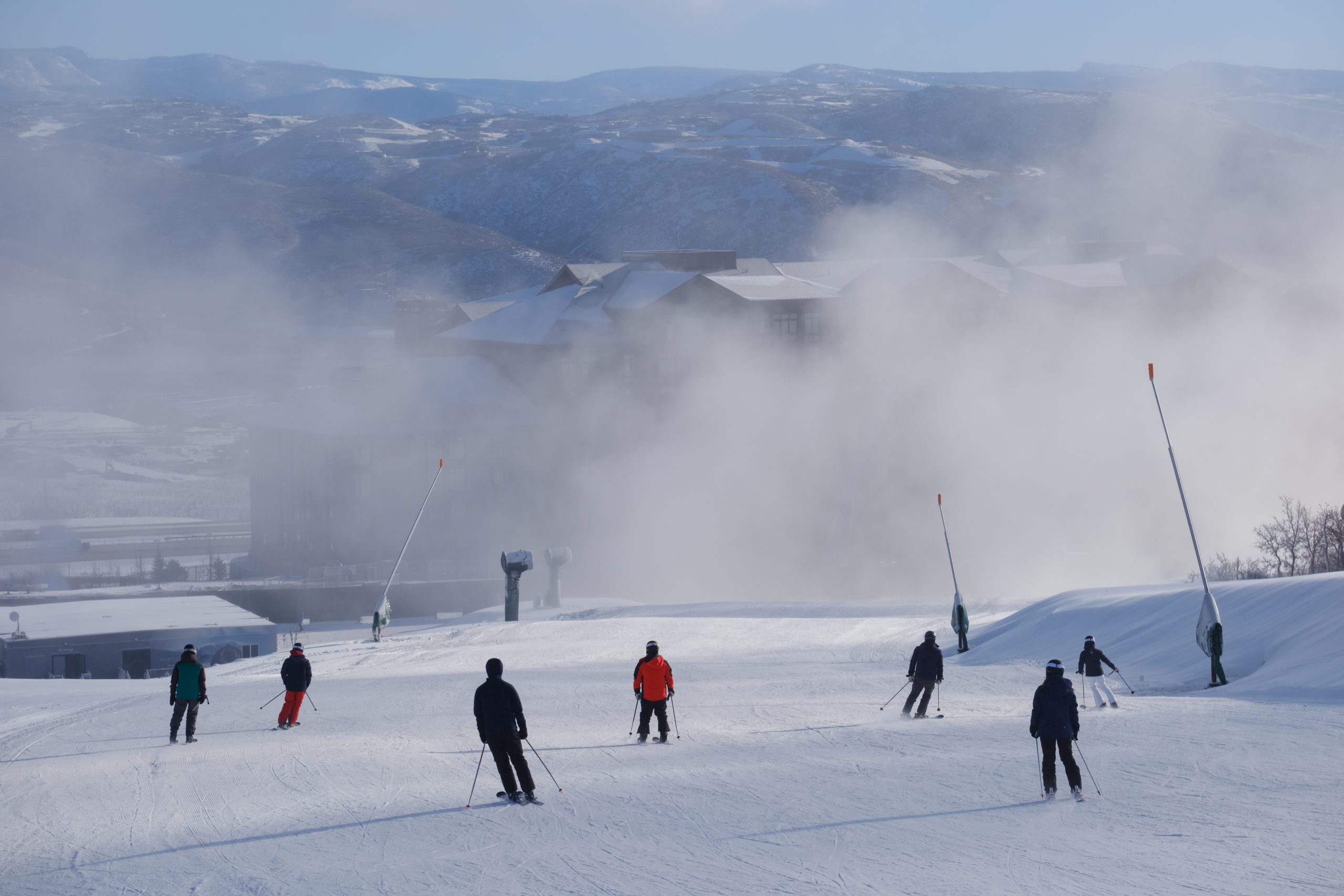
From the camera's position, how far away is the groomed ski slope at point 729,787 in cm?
877

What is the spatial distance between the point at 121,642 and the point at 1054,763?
29426 mm

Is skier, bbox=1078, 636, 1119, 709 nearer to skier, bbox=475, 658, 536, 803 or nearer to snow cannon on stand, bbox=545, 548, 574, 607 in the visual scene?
skier, bbox=475, 658, 536, 803

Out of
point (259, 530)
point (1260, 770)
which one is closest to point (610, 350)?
point (259, 530)

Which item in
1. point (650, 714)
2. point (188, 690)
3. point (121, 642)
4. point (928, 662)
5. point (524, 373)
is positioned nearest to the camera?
point (650, 714)

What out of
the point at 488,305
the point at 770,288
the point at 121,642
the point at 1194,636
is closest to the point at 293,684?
the point at 1194,636

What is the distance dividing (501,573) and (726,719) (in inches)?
1311

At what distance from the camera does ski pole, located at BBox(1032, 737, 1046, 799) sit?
1041 centimetres

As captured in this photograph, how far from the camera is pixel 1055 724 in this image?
33.3ft

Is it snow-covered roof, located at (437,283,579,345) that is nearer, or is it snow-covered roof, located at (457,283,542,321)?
snow-covered roof, located at (437,283,579,345)

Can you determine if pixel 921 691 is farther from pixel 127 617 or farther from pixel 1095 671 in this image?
pixel 127 617

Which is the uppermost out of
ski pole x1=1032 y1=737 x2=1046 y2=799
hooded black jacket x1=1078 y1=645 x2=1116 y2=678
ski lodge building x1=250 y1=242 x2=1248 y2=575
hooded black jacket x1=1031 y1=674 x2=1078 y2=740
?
ski lodge building x1=250 y1=242 x2=1248 y2=575

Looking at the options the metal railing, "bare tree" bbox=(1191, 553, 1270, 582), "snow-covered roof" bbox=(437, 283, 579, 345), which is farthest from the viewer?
"snow-covered roof" bbox=(437, 283, 579, 345)

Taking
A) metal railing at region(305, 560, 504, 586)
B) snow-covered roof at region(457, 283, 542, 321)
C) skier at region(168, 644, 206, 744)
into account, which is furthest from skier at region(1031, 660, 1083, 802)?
snow-covered roof at region(457, 283, 542, 321)

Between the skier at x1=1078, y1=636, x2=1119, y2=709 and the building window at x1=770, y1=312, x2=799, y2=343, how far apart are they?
44.4 meters
